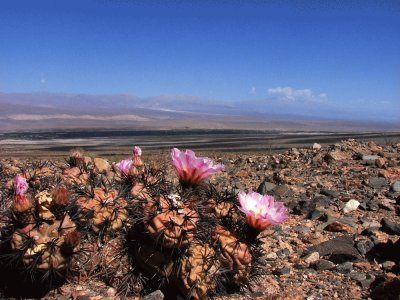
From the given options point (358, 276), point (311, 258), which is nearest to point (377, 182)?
point (311, 258)

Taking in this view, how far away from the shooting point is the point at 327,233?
581cm

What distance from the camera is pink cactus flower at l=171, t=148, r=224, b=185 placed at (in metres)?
3.37

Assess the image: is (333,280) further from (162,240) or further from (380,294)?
(162,240)

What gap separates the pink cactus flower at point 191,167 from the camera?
3.37m

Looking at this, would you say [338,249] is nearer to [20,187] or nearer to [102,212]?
[102,212]

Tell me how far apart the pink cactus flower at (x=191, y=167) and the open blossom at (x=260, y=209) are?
309 millimetres

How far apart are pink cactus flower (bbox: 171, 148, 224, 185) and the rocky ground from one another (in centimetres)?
70

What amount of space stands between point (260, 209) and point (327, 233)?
2829mm

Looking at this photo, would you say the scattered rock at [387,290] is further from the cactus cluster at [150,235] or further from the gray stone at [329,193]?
the gray stone at [329,193]

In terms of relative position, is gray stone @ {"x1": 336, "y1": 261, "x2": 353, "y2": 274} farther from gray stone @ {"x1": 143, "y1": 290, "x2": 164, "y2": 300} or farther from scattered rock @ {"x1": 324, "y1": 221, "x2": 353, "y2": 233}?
gray stone @ {"x1": 143, "y1": 290, "x2": 164, "y2": 300}

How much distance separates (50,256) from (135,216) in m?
0.73

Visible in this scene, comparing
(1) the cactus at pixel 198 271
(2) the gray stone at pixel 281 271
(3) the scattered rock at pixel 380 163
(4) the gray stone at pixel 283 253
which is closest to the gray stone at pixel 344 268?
(2) the gray stone at pixel 281 271

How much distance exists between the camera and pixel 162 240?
319cm

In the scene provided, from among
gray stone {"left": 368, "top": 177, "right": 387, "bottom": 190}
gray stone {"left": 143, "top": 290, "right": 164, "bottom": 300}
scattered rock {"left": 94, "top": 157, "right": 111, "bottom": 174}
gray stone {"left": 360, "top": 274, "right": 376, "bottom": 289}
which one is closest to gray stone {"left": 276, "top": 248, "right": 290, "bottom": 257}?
gray stone {"left": 360, "top": 274, "right": 376, "bottom": 289}
